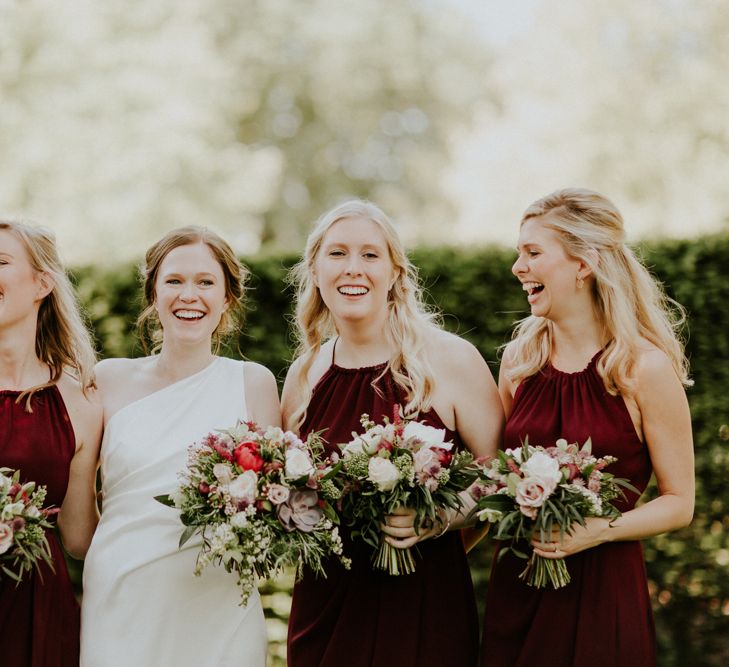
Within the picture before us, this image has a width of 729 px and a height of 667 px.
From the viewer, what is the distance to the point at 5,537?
11.8 feet

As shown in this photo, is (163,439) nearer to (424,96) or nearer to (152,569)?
(152,569)

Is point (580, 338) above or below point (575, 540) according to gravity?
above

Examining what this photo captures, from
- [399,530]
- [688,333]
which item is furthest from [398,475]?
[688,333]

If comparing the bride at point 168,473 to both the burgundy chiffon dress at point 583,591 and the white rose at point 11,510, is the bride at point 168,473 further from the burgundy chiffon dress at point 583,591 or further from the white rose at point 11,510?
the burgundy chiffon dress at point 583,591

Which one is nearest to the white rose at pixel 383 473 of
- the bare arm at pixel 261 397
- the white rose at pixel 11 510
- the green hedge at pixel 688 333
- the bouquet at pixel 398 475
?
the bouquet at pixel 398 475

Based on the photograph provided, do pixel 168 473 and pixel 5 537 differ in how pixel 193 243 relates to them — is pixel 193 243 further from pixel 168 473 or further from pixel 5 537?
pixel 5 537

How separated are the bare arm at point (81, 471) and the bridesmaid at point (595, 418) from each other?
2035mm

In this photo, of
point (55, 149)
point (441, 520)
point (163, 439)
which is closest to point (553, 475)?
point (441, 520)

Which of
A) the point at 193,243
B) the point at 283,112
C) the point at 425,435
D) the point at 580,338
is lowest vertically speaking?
the point at 425,435

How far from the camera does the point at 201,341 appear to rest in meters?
4.71

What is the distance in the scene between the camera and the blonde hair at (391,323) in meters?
4.54

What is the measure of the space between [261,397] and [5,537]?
1504 mm

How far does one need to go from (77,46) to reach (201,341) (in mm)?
13987

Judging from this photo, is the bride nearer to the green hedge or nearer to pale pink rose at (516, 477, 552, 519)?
pale pink rose at (516, 477, 552, 519)
